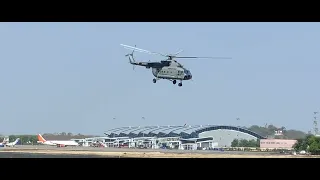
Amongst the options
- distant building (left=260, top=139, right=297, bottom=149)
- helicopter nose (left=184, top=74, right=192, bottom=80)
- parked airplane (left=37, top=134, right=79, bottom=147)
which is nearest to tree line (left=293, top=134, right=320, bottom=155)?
distant building (left=260, top=139, right=297, bottom=149)

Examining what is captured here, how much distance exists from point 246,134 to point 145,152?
2141 mm

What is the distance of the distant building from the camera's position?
8727 millimetres

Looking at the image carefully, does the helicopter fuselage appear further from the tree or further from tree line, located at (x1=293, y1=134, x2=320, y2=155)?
tree line, located at (x1=293, y1=134, x2=320, y2=155)

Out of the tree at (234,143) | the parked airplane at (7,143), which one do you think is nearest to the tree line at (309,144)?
the tree at (234,143)

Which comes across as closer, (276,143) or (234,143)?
(234,143)

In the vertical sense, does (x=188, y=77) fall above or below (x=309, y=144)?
above

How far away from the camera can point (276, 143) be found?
924cm

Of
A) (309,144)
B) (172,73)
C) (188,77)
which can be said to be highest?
(172,73)
